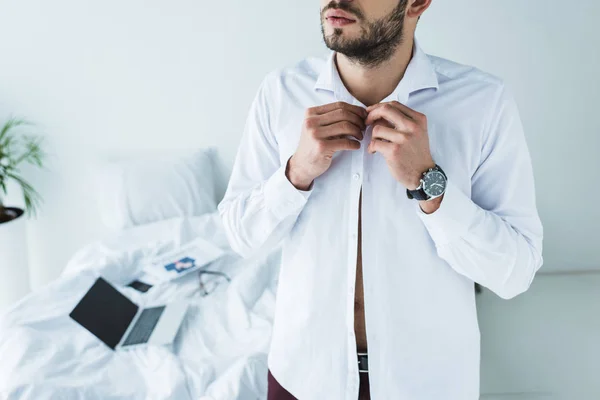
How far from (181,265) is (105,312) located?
39 cm

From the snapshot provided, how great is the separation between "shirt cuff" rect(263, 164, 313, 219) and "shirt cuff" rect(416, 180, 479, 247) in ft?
0.77

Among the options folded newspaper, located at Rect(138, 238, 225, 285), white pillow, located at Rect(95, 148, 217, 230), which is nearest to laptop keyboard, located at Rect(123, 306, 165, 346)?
folded newspaper, located at Rect(138, 238, 225, 285)

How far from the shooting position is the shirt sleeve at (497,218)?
909 mm

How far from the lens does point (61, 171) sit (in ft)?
9.35

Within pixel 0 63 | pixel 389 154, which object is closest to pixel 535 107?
pixel 389 154

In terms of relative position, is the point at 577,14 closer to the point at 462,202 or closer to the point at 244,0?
the point at 244,0

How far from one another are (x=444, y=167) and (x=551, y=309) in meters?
1.53

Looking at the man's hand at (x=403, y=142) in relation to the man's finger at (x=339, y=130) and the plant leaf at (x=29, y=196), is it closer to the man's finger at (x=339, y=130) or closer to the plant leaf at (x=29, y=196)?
the man's finger at (x=339, y=130)

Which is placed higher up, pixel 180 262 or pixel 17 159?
pixel 17 159

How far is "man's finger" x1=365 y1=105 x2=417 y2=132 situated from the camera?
0.86 metres

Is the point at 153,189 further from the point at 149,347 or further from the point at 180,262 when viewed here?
the point at 149,347

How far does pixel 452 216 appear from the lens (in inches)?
35.3

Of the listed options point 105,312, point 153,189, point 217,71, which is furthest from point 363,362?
point 217,71

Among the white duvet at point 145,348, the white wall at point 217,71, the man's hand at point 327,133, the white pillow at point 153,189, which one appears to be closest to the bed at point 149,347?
the white duvet at point 145,348
